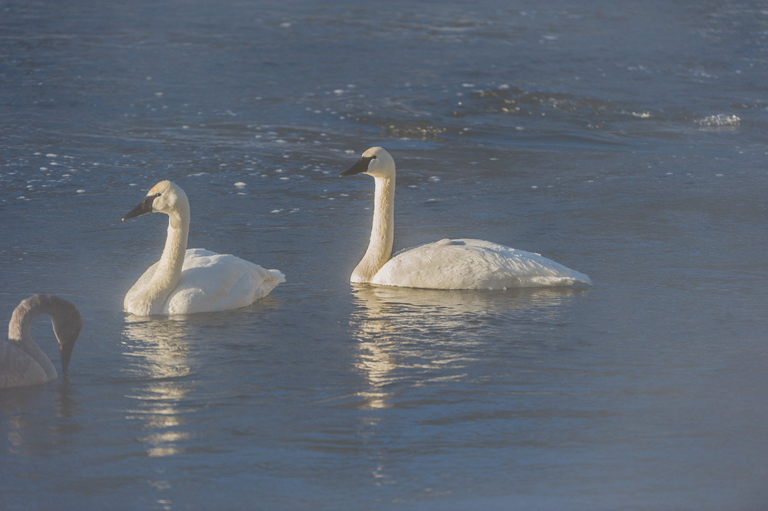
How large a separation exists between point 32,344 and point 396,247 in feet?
15.4

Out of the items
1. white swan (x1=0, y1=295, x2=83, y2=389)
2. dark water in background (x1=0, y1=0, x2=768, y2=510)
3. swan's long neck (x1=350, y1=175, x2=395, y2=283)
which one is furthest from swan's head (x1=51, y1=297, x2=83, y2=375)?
swan's long neck (x1=350, y1=175, x2=395, y2=283)

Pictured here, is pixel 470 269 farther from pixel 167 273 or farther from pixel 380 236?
pixel 167 273

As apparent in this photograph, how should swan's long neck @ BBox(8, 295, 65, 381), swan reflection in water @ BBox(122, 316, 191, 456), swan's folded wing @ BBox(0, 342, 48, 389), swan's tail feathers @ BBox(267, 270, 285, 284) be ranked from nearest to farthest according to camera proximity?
swan reflection in water @ BBox(122, 316, 191, 456), swan's folded wing @ BBox(0, 342, 48, 389), swan's long neck @ BBox(8, 295, 65, 381), swan's tail feathers @ BBox(267, 270, 285, 284)

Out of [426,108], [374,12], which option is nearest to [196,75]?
[426,108]

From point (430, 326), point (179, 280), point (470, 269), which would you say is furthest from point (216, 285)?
point (470, 269)

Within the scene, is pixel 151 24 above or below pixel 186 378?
above

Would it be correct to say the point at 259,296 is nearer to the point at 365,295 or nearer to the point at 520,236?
the point at 365,295

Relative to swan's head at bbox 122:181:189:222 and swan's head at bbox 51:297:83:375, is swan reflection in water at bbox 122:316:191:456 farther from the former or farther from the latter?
swan's head at bbox 122:181:189:222

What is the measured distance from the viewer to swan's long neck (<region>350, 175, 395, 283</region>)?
9180 millimetres

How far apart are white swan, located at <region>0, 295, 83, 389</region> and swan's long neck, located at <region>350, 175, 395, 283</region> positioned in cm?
315

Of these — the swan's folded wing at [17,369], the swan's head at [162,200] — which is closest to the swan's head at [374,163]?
the swan's head at [162,200]

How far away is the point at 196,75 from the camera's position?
20.1m

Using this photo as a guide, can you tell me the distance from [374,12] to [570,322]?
1943 cm

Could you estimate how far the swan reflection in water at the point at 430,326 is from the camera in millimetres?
6625
